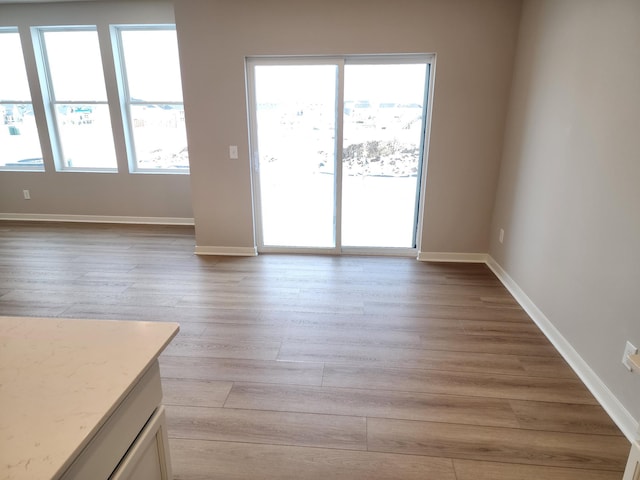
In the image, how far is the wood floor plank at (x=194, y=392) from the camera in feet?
6.59

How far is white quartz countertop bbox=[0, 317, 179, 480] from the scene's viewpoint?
2.30ft

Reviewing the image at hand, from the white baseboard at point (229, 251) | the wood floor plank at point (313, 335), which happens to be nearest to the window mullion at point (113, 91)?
the white baseboard at point (229, 251)

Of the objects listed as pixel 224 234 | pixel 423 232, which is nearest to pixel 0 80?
pixel 224 234

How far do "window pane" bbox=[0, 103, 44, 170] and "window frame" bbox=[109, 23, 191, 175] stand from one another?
134 cm

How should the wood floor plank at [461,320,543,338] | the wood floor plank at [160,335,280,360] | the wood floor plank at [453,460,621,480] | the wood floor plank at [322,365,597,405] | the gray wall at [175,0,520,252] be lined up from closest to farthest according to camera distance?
the wood floor plank at [453,460,621,480], the wood floor plank at [322,365,597,405], the wood floor plank at [160,335,280,360], the wood floor plank at [461,320,543,338], the gray wall at [175,0,520,252]

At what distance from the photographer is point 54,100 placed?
200 inches

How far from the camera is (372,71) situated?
12.1 ft

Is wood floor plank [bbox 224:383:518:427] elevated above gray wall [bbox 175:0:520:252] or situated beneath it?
situated beneath

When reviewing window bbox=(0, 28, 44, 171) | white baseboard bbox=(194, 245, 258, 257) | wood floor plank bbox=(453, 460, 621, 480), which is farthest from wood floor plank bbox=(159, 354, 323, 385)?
window bbox=(0, 28, 44, 171)

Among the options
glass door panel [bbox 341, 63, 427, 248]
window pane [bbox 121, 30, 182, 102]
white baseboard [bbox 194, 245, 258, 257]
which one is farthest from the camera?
window pane [bbox 121, 30, 182, 102]

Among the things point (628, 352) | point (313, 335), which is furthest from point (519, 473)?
point (313, 335)

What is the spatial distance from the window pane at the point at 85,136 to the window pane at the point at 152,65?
57 cm

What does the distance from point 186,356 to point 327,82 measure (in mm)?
2832

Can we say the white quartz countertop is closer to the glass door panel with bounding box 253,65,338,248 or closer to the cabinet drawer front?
the cabinet drawer front
